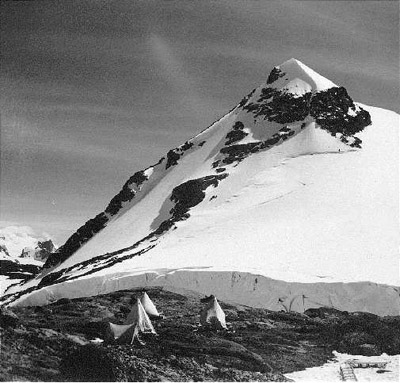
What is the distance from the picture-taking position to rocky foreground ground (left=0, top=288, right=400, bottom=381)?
2636 centimetres

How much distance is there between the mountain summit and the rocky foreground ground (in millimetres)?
3851

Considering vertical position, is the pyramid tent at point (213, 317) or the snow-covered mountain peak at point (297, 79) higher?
the snow-covered mountain peak at point (297, 79)

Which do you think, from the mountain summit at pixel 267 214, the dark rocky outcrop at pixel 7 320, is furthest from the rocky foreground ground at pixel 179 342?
the mountain summit at pixel 267 214

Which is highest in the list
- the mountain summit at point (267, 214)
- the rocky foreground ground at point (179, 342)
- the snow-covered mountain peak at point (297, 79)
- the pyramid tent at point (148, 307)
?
the snow-covered mountain peak at point (297, 79)

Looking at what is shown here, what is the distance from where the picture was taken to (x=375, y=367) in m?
33.5

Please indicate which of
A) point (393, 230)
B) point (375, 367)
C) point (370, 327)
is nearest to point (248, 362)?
point (375, 367)

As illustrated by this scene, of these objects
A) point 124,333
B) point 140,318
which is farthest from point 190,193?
point 124,333

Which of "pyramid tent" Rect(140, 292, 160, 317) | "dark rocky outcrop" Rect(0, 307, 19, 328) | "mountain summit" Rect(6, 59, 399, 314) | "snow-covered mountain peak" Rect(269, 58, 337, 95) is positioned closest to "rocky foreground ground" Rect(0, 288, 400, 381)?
"dark rocky outcrop" Rect(0, 307, 19, 328)

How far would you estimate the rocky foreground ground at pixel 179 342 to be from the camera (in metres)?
26.4

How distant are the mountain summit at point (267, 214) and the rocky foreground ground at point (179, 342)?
12.6 ft

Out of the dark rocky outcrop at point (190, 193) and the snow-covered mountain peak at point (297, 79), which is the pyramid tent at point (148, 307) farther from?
the snow-covered mountain peak at point (297, 79)

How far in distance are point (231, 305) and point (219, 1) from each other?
2422 cm

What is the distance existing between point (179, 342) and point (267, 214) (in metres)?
49.7

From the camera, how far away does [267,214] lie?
82688mm
